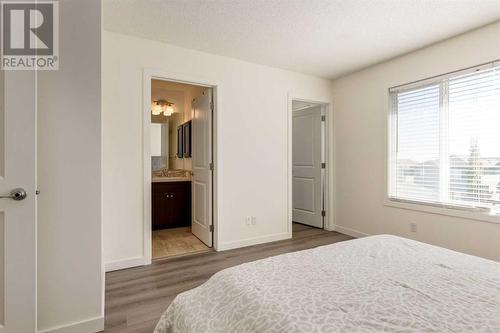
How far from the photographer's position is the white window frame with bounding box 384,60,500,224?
253cm

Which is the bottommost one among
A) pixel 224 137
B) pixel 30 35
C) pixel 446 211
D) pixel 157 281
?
pixel 157 281

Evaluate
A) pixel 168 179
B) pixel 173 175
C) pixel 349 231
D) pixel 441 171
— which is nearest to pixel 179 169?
pixel 173 175

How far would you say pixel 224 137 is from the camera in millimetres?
3205

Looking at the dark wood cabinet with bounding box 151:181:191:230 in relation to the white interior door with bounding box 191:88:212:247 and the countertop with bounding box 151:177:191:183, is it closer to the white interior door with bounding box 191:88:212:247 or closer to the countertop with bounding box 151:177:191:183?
the countertop with bounding box 151:177:191:183

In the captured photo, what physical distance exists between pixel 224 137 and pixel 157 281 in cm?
173

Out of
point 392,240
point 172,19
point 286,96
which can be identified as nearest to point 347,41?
point 286,96

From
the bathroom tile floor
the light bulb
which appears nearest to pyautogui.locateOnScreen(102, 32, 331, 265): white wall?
the bathroom tile floor

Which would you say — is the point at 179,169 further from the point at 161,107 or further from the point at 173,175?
the point at 161,107

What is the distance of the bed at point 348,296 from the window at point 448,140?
1676 millimetres

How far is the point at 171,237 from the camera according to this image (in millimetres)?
3758

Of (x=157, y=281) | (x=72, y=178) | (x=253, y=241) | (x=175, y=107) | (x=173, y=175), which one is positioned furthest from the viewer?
(x=175, y=107)

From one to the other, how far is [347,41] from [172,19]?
1.84 meters

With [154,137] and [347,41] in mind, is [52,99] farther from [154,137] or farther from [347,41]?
[154,137]

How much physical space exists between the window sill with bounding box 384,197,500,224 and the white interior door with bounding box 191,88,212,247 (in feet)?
7.73
